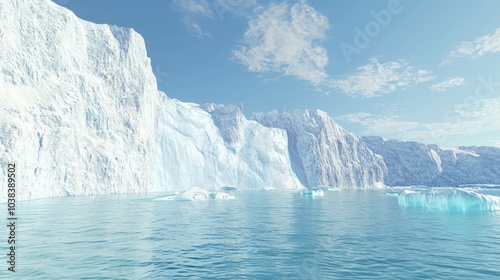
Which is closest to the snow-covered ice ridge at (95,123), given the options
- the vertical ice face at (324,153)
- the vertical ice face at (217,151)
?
the vertical ice face at (217,151)

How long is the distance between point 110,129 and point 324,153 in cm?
9092

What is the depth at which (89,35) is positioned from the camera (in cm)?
8162

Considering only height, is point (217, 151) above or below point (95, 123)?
below

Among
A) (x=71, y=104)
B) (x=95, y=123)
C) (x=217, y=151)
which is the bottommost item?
(x=217, y=151)

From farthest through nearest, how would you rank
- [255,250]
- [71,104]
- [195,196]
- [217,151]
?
[217,151], [71,104], [195,196], [255,250]

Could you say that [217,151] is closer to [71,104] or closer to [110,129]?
[110,129]

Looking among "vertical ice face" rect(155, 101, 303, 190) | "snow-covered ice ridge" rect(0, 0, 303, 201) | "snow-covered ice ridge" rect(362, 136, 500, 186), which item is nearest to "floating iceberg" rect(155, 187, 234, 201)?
"snow-covered ice ridge" rect(0, 0, 303, 201)

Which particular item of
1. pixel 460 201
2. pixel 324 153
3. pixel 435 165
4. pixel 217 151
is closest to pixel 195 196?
pixel 460 201

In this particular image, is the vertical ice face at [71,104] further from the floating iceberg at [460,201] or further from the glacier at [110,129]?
the floating iceberg at [460,201]

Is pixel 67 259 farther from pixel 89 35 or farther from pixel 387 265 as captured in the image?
pixel 89 35

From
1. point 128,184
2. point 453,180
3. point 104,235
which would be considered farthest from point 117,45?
point 453,180

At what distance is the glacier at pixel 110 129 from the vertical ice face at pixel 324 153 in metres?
0.70

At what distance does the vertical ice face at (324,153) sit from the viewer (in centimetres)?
13300

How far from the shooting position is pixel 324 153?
13900 cm
